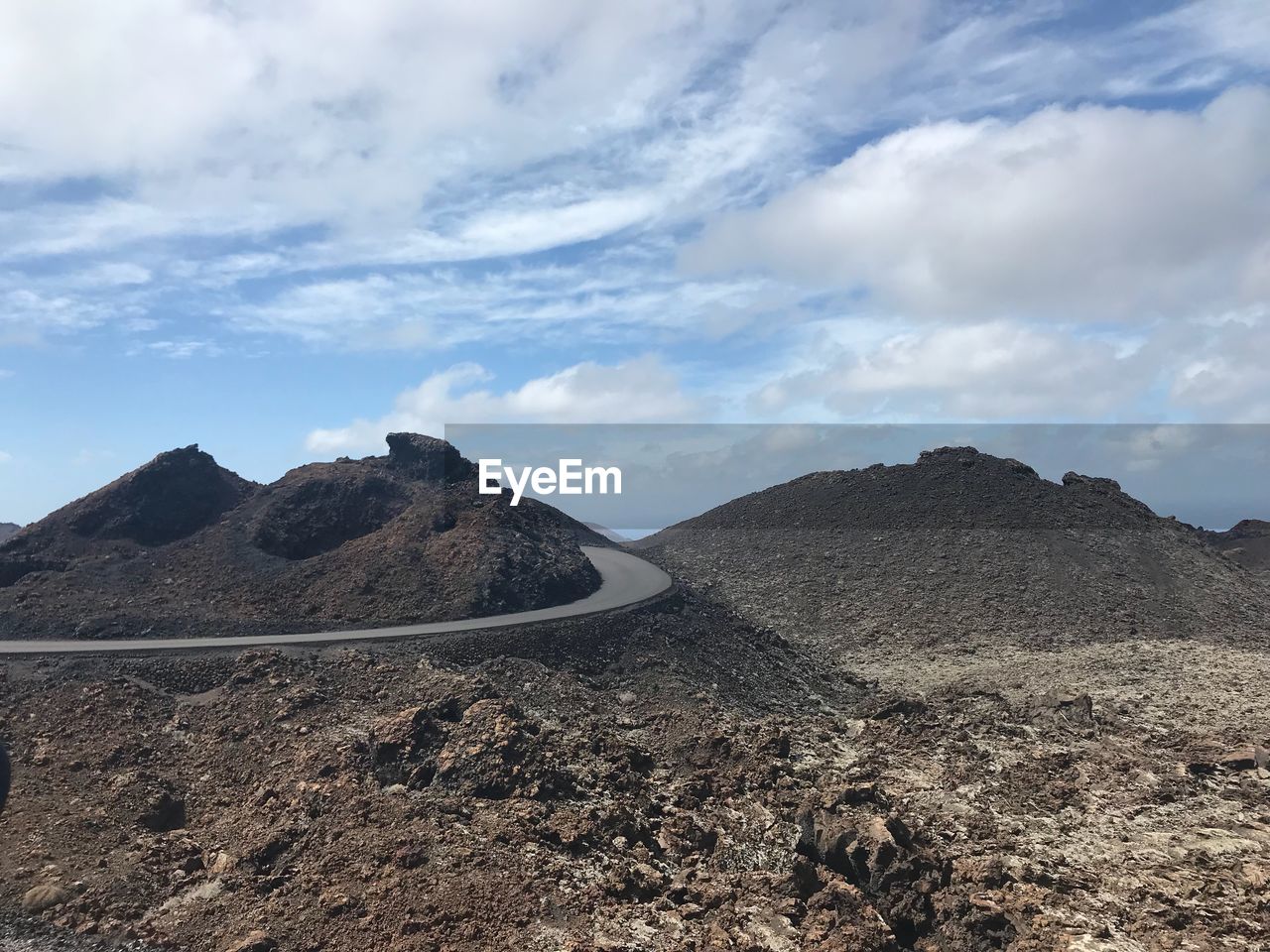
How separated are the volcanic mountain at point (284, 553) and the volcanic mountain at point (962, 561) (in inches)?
444

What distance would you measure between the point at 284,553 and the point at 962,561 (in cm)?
3345

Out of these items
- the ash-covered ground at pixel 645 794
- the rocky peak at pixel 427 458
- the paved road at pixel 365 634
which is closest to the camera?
the ash-covered ground at pixel 645 794

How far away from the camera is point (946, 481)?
163 feet

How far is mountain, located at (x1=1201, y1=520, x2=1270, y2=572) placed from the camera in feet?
185

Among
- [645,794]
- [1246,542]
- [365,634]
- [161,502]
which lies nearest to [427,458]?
[161,502]

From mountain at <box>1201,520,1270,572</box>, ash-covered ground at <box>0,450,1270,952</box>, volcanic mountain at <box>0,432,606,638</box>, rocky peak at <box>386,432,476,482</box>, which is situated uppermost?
rocky peak at <box>386,432,476,482</box>

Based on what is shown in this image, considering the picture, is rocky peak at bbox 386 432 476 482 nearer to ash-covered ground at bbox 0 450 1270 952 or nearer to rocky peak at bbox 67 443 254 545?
rocky peak at bbox 67 443 254 545

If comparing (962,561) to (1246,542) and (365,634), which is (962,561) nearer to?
(365,634)

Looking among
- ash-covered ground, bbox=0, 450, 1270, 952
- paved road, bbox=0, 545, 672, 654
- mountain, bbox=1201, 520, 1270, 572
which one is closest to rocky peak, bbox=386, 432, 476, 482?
paved road, bbox=0, 545, 672, 654

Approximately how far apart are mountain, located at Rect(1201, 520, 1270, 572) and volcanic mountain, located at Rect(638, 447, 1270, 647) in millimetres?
14520

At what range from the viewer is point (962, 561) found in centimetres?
4128

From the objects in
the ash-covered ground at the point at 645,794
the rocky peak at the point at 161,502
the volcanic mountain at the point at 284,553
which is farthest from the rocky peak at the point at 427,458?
the ash-covered ground at the point at 645,794

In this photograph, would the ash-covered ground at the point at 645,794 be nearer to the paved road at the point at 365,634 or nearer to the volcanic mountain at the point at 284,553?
the paved road at the point at 365,634

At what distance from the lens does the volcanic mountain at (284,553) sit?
2911cm
